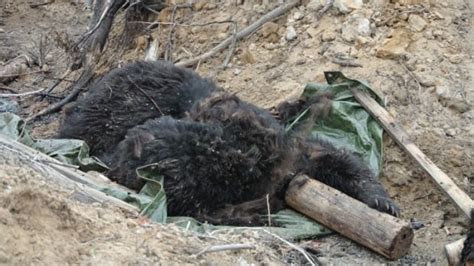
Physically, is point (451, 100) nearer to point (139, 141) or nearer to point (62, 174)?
point (139, 141)

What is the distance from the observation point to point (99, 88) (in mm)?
6617

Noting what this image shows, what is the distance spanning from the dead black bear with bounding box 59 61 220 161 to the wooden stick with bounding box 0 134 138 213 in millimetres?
992

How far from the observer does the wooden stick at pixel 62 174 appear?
4.89 meters

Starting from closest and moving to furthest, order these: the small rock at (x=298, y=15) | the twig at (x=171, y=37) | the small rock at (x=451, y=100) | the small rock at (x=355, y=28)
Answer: the small rock at (x=451, y=100) → the small rock at (x=355, y=28) → the small rock at (x=298, y=15) → the twig at (x=171, y=37)

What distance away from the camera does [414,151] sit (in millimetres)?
6367

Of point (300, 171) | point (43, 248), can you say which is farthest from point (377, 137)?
point (43, 248)

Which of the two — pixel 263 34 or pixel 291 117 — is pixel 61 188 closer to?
pixel 291 117

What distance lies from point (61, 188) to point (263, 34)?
3765mm

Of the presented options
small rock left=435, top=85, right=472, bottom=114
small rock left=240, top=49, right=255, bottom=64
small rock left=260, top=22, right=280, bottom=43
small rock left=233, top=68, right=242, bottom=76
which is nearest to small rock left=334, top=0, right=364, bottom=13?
small rock left=260, top=22, right=280, bottom=43

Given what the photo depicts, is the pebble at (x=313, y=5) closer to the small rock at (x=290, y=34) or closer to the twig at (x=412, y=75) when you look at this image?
the small rock at (x=290, y=34)

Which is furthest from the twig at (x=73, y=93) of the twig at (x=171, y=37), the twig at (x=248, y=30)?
the twig at (x=248, y=30)

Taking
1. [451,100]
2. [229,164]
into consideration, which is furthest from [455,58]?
[229,164]

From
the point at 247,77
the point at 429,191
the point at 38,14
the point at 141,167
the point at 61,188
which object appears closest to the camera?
the point at 61,188

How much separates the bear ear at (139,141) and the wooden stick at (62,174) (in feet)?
1.07
